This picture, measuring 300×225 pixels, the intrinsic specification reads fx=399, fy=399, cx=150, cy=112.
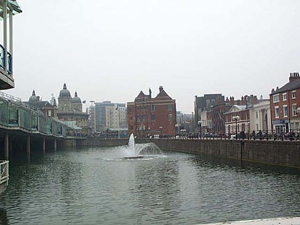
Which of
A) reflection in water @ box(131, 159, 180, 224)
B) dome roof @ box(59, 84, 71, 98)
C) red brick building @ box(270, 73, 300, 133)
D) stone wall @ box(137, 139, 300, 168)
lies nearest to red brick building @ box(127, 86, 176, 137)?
stone wall @ box(137, 139, 300, 168)

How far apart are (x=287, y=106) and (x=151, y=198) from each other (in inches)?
1736

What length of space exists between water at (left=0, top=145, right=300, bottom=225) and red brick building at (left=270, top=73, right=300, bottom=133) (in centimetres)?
2513

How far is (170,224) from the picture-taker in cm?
1839

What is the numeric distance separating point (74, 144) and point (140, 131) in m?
23.5

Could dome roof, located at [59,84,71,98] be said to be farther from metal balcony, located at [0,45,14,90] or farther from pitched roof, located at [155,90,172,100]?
metal balcony, located at [0,45,14,90]

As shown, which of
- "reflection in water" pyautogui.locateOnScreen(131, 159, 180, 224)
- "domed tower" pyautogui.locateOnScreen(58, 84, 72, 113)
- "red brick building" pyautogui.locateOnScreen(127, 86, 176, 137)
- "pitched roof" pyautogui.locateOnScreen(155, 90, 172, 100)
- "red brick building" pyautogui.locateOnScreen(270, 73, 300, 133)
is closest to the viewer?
"reflection in water" pyautogui.locateOnScreen(131, 159, 180, 224)

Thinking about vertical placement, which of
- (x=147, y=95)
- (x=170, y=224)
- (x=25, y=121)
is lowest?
(x=170, y=224)

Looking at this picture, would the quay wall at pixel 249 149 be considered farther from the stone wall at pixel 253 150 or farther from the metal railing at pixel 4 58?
the metal railing at pixel 4 58

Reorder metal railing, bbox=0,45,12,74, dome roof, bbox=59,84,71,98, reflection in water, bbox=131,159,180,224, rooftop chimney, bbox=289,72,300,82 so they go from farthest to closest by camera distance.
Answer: dome roof, bbox=59,84,71,98, rooftop chimney, bbox=289,72,300,82, reflection in water, bbox=131,159,180,224, metal railing, bbox=0,45,12,74

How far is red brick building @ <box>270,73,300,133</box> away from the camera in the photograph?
59781 millimetres

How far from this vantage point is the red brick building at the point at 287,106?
59.8m

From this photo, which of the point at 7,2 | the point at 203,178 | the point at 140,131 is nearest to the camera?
the point at 7,2

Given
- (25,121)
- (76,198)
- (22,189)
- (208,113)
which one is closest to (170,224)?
(76,198)

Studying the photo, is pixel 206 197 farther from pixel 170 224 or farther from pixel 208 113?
pixel 208 113
